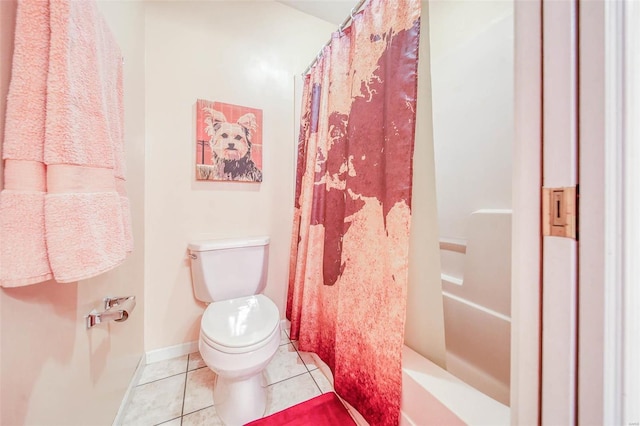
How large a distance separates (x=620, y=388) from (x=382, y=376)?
614 millimetres

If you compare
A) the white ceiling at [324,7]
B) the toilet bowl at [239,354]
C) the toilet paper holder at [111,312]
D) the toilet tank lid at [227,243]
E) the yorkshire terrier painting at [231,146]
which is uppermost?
the white ceiling at [324,7]

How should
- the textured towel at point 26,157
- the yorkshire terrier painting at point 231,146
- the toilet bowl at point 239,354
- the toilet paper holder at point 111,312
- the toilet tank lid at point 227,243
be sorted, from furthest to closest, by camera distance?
1. the yorkshire terrier painting at point 231,146
2. the toilet tank lid at point 227,243
3. the toilet bowl at point 239,354
4. the toilet paper holder at point 111,312
5. the textured towel at point 26,157

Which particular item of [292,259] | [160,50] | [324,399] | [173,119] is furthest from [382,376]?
[160,50]

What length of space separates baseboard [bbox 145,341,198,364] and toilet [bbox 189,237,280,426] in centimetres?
38

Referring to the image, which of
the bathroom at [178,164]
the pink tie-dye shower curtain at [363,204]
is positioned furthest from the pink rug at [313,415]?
the bathroom at [178,164]

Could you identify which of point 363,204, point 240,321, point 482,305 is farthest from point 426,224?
point 240,321

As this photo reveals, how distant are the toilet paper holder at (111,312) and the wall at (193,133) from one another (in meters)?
0.54

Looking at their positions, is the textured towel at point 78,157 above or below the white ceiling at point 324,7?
below

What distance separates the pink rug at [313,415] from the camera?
3.22ft

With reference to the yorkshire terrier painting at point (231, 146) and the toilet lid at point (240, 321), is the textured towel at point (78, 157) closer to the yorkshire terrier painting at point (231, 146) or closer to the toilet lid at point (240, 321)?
the toilet lid at point (240, 321)

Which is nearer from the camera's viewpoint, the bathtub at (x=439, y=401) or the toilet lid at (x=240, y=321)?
the bathtub at (x=439, y=401)

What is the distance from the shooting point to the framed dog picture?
1.41 metres

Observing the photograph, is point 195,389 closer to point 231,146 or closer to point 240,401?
point 240,401

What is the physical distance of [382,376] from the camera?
2.66 ft
